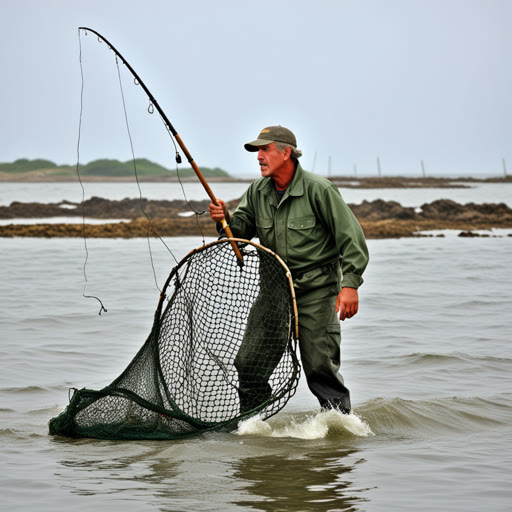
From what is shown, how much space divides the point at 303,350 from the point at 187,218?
26.1m

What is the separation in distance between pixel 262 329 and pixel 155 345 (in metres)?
0.72

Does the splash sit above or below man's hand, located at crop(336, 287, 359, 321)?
below

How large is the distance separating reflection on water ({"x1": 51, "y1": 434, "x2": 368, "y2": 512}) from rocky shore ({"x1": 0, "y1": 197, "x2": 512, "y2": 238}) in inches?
695

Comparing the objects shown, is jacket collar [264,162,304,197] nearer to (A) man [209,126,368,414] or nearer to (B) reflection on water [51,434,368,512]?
(A) man [209,126,368,414]

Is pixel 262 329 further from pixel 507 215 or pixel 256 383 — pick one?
pixel 507 215

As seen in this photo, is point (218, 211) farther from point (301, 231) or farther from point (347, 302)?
point (347, 302)

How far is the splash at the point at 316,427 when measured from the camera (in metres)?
5.39

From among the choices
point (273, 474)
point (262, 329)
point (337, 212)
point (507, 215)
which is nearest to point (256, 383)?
point (262, 329)

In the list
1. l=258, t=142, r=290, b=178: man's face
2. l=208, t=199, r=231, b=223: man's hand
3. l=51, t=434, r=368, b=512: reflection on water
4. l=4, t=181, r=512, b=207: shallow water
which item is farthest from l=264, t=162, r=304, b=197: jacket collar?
l=4, t=181, r=512, b=207: shallow water

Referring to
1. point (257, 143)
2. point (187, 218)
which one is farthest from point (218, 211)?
point (187, 218)

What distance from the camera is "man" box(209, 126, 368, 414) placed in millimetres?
5055

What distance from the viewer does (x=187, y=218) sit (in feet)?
102

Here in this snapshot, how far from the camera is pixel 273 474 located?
4.68m

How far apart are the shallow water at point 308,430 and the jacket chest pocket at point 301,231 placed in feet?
3.45
